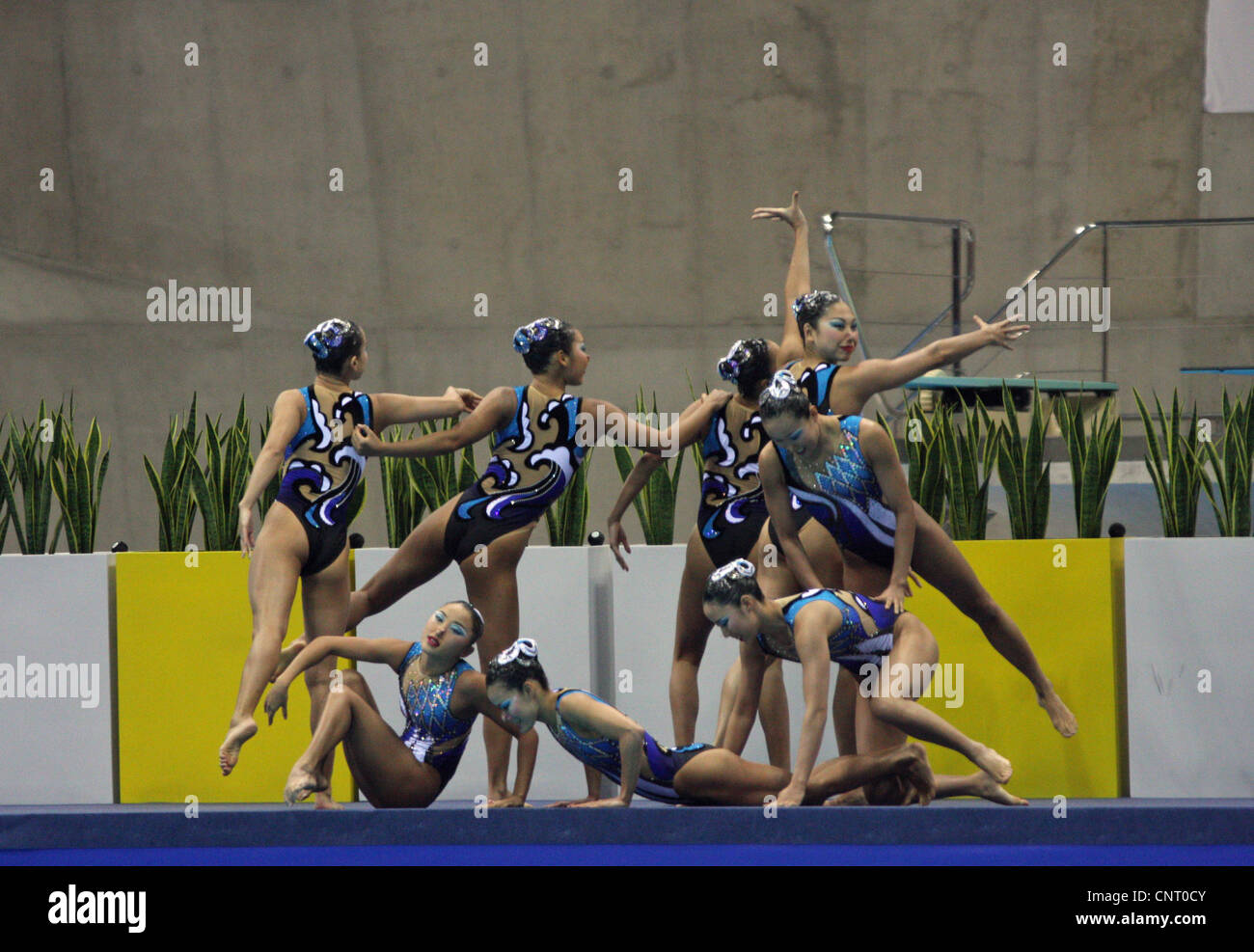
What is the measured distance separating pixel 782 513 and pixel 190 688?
2.10 meters

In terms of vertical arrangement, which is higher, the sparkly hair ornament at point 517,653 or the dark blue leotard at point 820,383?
the dark blue leotard at point 820,383

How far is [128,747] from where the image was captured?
15.0ft

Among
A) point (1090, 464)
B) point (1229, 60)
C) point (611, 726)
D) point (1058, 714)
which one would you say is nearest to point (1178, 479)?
point (1090, 464)

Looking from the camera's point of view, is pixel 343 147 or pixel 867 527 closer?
pixel 867 527

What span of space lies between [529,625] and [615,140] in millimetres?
4190

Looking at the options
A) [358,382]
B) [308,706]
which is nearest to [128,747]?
[308,706]

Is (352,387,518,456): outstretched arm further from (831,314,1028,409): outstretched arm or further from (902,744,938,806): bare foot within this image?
(902,744,938,806): bare foot

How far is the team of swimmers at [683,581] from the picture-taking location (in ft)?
11.2

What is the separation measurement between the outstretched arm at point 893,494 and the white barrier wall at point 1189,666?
1.15m

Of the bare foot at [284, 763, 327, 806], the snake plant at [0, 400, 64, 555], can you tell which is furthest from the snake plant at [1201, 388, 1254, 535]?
the snake plant at [0, 400, 64, 555]

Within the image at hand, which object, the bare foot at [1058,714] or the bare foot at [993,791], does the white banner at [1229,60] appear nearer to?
the bare foot at [1058,714]

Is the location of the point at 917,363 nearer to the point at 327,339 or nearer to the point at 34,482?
the point at 327,339

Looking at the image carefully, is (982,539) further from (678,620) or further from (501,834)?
(501,834)

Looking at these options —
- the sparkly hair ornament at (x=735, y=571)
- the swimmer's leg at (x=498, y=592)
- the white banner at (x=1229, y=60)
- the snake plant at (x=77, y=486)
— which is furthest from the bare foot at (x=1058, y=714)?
the white banner at (x=1229, y=60)
